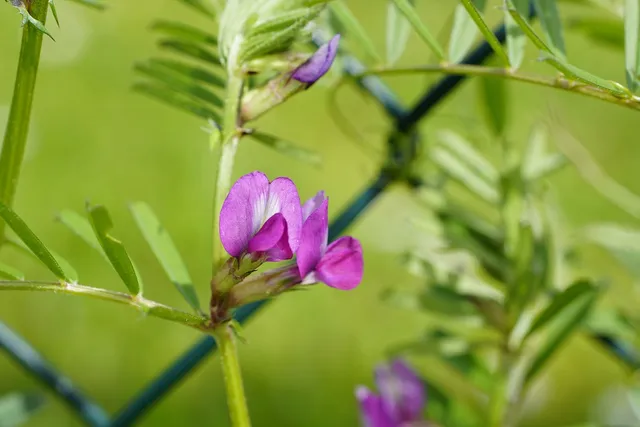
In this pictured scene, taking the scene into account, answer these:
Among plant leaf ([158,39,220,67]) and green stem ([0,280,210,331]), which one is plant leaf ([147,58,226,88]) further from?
green stem ([0,280,210,331])

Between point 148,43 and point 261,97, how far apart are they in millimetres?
1702

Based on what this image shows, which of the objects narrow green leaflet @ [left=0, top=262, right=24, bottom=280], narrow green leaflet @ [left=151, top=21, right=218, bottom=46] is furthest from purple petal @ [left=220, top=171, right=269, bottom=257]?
narrow green leaflet @ [left=151, top=21, right=218, bottom=46]

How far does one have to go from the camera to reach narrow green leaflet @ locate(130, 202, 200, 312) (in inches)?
18.5

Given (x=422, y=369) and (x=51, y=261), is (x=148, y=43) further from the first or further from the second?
(x=51, y=261)

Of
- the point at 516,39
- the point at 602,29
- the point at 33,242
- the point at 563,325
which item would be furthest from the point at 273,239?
the point at 602,29

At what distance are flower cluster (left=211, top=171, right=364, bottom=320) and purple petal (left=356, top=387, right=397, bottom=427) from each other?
211 mm

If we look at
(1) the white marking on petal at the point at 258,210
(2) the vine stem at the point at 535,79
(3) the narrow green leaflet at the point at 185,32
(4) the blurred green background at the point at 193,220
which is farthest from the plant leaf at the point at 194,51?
(4) the blurred green background at the point at 193,220

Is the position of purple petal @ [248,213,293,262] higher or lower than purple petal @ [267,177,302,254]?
lower

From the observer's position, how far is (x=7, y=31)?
1.92 metres

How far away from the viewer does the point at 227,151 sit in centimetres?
42

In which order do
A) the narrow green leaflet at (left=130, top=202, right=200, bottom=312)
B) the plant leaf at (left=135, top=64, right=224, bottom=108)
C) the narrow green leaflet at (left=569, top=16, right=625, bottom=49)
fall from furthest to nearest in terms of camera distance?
the narrow green leaflet at (left=569, top=16, right=625, bottom=49) → the plant leaf at (left=135, top=64, right=224, bottom=108) → the narrow green leaflet at (left=130, top=202, right=200, bottom=312)

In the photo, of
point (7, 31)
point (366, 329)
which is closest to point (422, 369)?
point (366, 329)

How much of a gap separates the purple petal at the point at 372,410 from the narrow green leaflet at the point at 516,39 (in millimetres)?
238

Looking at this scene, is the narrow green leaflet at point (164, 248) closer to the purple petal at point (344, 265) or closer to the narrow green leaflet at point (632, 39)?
the purple petal at point (344, 265)
